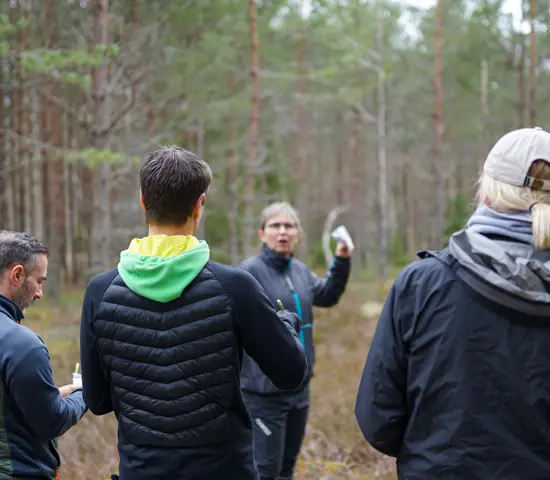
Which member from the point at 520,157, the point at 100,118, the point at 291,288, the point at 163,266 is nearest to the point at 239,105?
the point at 100,118

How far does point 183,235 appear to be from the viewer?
2.24m

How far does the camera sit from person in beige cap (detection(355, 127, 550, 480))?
1.89m

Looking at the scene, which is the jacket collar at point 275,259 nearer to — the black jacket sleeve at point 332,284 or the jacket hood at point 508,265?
the black jacket sleeve at point 332,284

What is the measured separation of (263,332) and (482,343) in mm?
718

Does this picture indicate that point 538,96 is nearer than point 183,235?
No

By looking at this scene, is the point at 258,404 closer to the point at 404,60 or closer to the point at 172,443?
the point at 172,443

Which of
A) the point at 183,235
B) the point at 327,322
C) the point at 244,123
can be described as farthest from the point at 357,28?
the point at 183,235

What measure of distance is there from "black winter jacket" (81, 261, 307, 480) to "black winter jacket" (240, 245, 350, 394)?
1943mm

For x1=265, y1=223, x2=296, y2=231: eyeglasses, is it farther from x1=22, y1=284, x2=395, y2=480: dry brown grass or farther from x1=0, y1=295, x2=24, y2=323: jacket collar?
x1=0, y1=295, x2=24, y2=323: jacket collar

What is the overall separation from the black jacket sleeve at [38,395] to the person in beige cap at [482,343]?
1217mm

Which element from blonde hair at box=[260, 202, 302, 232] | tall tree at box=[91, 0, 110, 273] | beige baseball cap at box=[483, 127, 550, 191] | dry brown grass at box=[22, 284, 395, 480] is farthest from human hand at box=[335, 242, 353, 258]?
tall tree at box=[91, 0, 110, 273]

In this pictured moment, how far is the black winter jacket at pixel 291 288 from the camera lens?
418 centimetres

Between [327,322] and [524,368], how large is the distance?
455 inches

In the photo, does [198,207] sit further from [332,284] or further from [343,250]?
[332,284]
